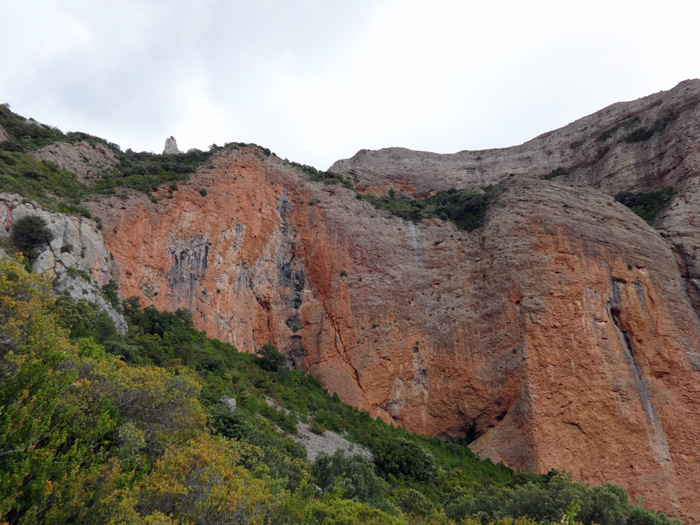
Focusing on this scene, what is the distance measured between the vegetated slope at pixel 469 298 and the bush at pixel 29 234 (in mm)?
5377

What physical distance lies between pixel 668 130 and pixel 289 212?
1219 inches

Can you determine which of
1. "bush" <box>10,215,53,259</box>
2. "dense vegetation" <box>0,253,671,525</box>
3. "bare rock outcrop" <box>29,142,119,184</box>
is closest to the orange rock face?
"bush" <box>10,215,53,259</box>

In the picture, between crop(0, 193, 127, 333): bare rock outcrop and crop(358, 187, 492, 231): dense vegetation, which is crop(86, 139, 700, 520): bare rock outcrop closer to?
crop(358, 187, 492, 231): dense vegetation

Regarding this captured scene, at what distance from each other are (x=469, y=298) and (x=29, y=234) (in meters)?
23.7

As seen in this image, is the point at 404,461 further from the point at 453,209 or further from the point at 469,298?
the point at 453,209

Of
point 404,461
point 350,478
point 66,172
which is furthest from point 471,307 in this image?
point 66,172

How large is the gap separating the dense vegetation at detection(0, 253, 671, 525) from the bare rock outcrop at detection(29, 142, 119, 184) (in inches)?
589

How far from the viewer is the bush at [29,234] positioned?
1789cm

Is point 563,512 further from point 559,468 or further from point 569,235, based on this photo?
point 569,235

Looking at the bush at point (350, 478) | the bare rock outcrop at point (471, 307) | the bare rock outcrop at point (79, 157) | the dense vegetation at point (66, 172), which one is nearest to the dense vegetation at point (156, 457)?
the bush at point (350, 478)

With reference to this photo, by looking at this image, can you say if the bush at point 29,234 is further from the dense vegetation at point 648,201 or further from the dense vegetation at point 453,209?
the dense vegetation at point 648,201

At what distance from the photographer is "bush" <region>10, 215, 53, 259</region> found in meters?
17.9

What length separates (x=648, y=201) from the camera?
36.2 m

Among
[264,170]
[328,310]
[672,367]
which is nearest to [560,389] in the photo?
[672,367]
